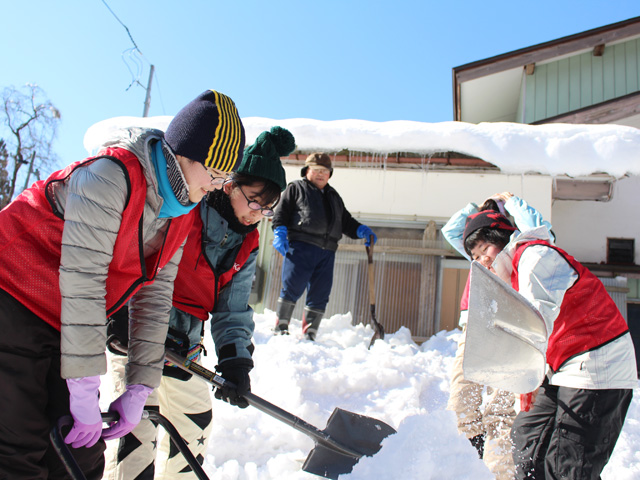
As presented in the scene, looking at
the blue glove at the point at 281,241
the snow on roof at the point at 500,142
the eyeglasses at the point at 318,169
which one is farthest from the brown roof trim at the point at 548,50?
the blue glove at the point at 281,241

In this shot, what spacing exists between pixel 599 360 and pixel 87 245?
2.01 metres

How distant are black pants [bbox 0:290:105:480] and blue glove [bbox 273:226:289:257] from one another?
329cm

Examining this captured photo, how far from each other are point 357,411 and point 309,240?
1.85m

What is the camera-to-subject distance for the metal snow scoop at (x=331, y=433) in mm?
2158

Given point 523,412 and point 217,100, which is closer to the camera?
point 217,100

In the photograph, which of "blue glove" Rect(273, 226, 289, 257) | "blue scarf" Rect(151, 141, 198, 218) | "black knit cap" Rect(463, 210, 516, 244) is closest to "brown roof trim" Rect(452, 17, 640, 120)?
"blue glove" Rect(273, 226, 289, 257)

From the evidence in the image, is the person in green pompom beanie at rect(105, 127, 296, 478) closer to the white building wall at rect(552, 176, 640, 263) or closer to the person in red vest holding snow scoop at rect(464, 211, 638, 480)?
the person in red vest holding snow scoop at rect(464, 211, 638, 480)

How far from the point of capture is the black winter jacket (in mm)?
4895

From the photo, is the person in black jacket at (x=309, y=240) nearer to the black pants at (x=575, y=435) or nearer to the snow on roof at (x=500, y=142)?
the snow on roof at (x=500, y=142)

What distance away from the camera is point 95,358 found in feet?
4.61

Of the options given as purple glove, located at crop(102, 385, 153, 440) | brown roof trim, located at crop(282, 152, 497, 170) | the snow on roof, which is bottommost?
purple glove, located at crop(102, 385, 153, 440)

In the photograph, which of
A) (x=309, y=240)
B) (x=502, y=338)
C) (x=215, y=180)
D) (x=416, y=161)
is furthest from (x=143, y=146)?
(x=416, y=161)

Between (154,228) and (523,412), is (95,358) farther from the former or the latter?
(523,412)

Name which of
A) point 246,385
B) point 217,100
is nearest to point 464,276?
point 246,385
